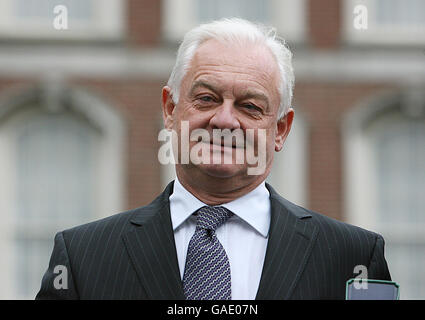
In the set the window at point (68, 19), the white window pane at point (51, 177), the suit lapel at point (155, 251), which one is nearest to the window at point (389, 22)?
the window at point (68, 19)

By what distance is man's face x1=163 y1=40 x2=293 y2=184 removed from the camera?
3098mm

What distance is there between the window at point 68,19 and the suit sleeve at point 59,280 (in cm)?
918

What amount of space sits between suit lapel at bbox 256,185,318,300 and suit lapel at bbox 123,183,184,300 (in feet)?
0.81

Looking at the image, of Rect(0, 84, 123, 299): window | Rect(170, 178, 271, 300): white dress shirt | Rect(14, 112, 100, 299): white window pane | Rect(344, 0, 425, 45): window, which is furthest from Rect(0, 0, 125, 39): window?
Rect(170, 178, 271, 300): white dress shirt

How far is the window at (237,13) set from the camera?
40.3 feet

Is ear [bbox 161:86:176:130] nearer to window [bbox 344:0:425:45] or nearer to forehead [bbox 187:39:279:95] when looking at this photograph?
forehead [bbox 187:39:279:95]

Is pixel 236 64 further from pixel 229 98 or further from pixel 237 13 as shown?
pixel 237 13

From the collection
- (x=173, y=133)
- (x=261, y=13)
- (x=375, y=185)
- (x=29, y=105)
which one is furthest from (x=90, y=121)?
(x=173, y=133)

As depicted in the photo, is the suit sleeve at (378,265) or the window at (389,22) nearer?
the suit sleeve at (378,265)

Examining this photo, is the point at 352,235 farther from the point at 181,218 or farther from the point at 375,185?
the point at 375,185

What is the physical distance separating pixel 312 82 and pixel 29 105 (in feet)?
10.3

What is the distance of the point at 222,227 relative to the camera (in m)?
3.20

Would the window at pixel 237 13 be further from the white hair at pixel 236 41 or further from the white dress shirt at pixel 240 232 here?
the white dress shirt at pixel 240 232
